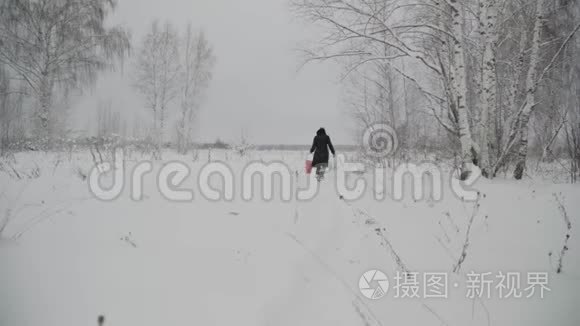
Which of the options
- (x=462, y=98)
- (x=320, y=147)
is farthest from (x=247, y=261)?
(x=320, y=147)

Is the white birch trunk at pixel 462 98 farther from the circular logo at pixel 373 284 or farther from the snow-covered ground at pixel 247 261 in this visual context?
the circular logo at pixel 373 284

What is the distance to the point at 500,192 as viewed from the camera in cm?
373

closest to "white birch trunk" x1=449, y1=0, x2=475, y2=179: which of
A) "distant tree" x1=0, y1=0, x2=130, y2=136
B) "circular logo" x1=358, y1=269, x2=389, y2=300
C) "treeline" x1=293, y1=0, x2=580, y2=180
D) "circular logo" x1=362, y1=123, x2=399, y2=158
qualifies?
"treeline" x1=293, y1=0, x2=580, y2=180

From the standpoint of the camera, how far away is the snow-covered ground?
121 cm

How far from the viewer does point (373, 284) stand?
178cm

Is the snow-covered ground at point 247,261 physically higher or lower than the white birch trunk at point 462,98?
lower

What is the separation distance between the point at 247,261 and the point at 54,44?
1078 centimetres

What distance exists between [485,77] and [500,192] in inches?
93.5

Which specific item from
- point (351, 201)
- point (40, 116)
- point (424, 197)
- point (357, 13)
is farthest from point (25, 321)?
point (40, 116)

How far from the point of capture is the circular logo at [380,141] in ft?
29.5

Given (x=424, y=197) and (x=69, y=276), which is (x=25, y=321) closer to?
(x=69, y=276)

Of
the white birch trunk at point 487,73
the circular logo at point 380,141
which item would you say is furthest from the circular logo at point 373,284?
the circular logo at point 380,141

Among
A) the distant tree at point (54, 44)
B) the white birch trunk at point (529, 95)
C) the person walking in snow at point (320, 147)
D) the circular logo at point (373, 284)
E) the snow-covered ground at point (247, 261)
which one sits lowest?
the circular logo at point (373, 284)

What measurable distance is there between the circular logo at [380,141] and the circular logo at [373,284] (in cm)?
755
